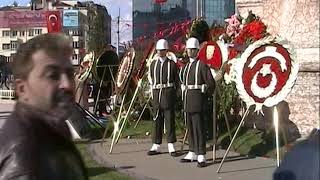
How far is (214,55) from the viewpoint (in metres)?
11.9

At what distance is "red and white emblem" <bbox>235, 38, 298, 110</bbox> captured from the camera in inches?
365

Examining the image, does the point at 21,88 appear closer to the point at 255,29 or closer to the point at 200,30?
the point at 255,29

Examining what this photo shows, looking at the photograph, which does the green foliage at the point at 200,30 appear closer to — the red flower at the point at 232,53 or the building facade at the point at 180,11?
the red flower at the point at 232,53

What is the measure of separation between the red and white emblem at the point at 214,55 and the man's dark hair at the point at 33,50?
916 centimetres

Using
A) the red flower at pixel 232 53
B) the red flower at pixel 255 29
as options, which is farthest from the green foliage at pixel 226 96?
the red flower at pixel 255 29

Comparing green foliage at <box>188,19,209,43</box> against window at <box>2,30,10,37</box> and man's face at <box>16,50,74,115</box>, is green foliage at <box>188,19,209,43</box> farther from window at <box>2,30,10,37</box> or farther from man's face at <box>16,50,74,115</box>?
window at <box>2,30,10,37</box>

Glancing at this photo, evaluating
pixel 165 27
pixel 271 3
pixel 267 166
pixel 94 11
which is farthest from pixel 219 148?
pixel 94 11

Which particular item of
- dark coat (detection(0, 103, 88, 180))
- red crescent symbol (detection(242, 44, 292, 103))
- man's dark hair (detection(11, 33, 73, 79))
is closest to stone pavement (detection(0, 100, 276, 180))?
red crescent symbol (detection(242, 44, 292, 103))

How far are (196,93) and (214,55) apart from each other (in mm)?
1334

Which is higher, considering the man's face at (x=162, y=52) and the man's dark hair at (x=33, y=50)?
the man's face at (x=162, y=52)

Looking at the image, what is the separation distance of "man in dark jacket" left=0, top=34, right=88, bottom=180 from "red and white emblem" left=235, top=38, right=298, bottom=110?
6876mm

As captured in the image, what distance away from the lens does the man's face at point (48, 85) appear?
2.48 m

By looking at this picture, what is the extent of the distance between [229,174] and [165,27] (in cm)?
921

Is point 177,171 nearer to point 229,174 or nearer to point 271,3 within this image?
point 229,174
